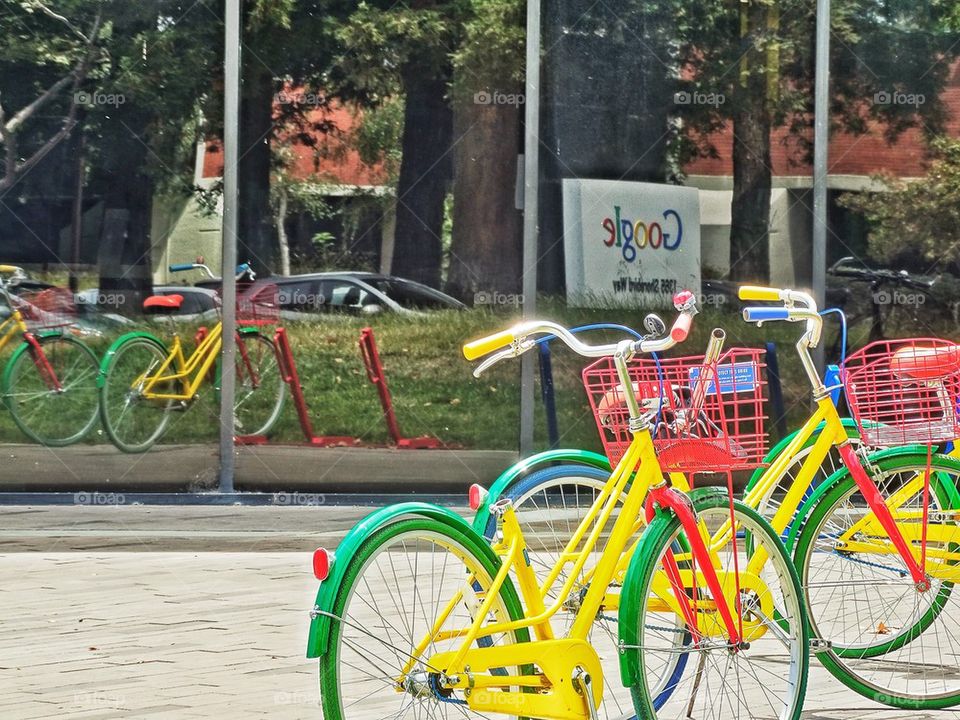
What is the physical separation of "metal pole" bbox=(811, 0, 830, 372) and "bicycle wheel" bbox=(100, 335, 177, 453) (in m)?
4.04

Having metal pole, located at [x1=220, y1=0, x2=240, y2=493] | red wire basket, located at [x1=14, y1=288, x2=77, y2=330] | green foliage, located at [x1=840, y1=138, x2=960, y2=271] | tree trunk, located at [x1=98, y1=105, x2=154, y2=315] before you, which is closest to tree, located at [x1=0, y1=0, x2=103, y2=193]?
tree trunk, located at [x1=98, y1=105, x2=154, y2=315]

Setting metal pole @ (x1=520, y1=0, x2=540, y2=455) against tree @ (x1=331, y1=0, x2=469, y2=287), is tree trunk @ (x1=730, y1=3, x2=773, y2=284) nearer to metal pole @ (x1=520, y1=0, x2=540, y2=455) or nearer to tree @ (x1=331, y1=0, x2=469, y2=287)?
metal pole @ (x1=520, y1=0, x2=540, y2=455)

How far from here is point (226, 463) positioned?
9688 millimetres

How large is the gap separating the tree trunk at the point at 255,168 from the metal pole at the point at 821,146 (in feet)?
11.0

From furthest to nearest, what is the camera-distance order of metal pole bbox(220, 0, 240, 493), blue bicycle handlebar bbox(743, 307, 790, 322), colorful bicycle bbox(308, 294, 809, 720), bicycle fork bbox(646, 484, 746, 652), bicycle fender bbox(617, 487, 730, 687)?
metal pole bbox(220, 0, 240, 493) < blue bicycle handlebar bbox(743, 307, 790, 322) < bicycle fork bbox(646, 484, 746, 652) < bicycle fender bbox(617, 487, 730, 687) < colorful bicycle bbox(308, 294, 809, 720)

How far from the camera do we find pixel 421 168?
376 inches

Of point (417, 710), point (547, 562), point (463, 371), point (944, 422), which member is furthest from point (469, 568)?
point (463, 371)

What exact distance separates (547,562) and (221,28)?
5.75 metres

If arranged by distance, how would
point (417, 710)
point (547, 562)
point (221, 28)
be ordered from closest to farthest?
point (417, 710), point (547, 562), point (221, 28)

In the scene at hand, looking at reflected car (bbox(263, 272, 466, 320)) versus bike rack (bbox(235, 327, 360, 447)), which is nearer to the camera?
reflected car (bbox(263, 272, 466, 320))

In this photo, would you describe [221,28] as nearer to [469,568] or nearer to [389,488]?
[389,488]

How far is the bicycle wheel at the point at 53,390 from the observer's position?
30.9 feet

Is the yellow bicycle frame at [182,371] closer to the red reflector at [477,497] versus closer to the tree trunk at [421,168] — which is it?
the tree trunk at [421,168]

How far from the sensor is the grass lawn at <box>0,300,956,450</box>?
31.6ft
